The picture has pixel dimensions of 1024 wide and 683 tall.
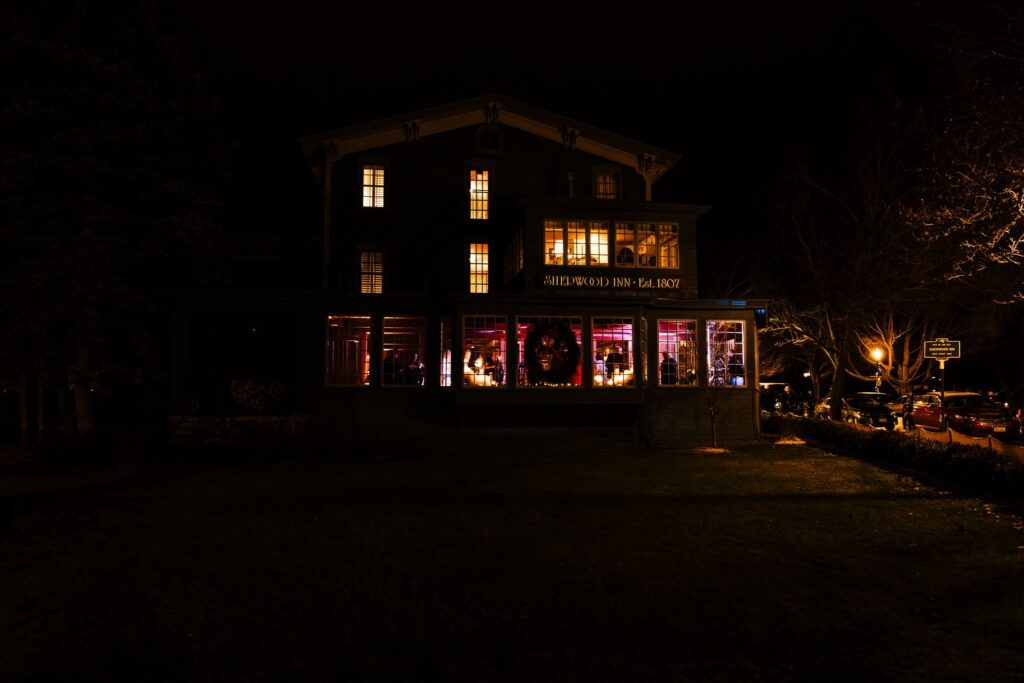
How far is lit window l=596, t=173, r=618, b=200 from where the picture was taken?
1023 inches

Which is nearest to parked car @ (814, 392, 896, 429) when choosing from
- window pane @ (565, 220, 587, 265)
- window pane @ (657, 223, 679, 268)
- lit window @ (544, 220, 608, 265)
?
window pane @ (657, 223, 679, 268)

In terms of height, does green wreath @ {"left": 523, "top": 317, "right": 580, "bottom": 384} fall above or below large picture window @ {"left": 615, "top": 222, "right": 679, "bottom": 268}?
below

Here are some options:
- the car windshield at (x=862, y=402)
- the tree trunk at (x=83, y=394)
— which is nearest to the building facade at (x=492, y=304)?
the tree trunk at (x=83, y=394)

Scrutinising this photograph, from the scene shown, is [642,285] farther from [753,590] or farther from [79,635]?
[79,635]

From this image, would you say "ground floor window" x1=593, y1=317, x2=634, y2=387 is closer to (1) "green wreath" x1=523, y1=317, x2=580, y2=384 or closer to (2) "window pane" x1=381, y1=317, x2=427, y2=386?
(1) "green wreath" x1=523, y1=317, x2=580, y2=384

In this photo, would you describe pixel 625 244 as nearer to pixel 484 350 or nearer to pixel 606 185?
pixel 606 185

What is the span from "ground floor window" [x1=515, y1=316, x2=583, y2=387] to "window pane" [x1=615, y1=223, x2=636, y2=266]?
321 cm

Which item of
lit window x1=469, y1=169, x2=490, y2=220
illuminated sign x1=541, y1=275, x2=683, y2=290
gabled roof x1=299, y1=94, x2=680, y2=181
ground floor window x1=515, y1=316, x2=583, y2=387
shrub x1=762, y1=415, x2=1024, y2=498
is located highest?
gabled roof x1=299, y1=94, x2=680, y2=181

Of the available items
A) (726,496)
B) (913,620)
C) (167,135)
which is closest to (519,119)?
(167,135)

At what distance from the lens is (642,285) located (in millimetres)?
21422

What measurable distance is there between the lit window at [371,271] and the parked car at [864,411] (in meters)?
16.7

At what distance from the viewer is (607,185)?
Result: 2614 cm

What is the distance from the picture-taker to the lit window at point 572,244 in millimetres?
21266

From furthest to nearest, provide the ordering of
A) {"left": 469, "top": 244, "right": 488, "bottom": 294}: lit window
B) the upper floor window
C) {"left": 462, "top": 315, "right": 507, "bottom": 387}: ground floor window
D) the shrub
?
1. the upper floor window
2. {"left": 469, "top": 244, "right": 488, "bottom": 294}: lit window
3. {"left": 462, "top": 315, "right": 507, "bottom": 387}: ground floor window
4. the shrub
